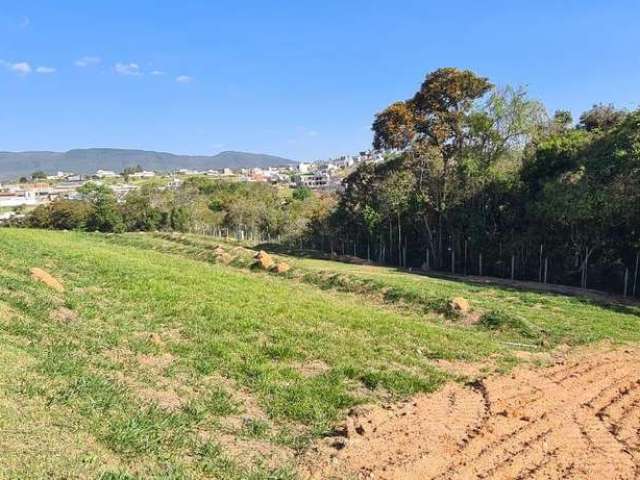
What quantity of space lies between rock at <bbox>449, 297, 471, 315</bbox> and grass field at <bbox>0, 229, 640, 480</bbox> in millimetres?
258

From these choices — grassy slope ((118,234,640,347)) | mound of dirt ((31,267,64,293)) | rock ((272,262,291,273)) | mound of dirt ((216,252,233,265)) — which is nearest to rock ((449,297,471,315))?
grassy slope ((118,234,640,347))

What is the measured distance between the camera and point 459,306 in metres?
12.6

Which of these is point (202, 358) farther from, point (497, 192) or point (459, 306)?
point (497, 192)

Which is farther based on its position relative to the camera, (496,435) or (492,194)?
(492,194)

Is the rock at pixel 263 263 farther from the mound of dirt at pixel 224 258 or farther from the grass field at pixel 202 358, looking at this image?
the grass field at pixel 202 358

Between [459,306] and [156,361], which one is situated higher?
[156,361]

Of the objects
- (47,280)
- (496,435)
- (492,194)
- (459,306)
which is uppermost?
(492,194)

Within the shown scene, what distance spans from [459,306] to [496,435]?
23.7ft

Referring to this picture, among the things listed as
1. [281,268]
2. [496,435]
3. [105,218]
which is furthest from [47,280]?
[105,218]

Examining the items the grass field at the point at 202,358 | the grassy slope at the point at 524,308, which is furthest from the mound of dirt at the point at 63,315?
the grassy slope at the point at 524,308

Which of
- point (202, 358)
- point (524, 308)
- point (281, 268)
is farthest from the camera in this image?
point (281, 268)

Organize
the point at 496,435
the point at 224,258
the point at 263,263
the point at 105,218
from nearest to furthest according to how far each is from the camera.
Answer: the point at 496,435
the point at 263,263
the point at 224,258
the point at 105,218

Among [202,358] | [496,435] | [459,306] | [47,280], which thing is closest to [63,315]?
[47,280]

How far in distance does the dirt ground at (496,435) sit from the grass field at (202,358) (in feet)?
1.59
